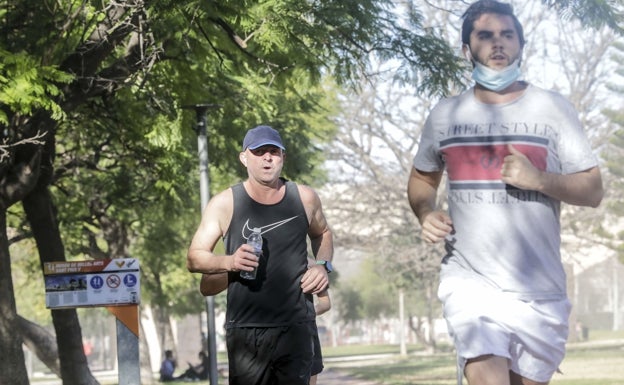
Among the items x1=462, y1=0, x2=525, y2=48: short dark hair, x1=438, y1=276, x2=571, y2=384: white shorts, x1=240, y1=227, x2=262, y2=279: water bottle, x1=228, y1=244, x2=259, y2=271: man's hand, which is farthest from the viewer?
x1=240, y1=227, x2=262, y2=279: water bottle

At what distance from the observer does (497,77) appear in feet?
15.8

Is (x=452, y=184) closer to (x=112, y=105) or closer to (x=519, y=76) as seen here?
(x=519, y=76)

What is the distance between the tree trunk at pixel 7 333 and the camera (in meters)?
17.3

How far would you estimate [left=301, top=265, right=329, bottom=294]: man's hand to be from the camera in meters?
6.41

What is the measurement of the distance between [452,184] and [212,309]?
13.4 meters

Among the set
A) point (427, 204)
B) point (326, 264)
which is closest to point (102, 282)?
point (326, 264)

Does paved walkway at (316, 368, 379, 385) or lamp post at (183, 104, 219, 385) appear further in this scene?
paved walkway at (316, 368, 379, 385)

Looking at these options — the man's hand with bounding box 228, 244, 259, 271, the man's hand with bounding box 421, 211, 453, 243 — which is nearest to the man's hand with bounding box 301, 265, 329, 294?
the man's hand with bounding box 228, 244, 259, 271

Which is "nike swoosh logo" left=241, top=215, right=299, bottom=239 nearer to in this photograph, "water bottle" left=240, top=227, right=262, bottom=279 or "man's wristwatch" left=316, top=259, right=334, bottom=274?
"water bottle" left=240, top=227, right=262, bottom=279

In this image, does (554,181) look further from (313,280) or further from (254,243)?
(313,280)

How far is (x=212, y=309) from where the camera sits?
1794cm

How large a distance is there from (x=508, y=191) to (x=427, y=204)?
15.7 inches

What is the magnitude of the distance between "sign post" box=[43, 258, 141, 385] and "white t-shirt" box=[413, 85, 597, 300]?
22.2ft

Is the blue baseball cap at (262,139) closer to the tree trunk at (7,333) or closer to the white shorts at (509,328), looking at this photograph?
the white shorts at (509,328)
